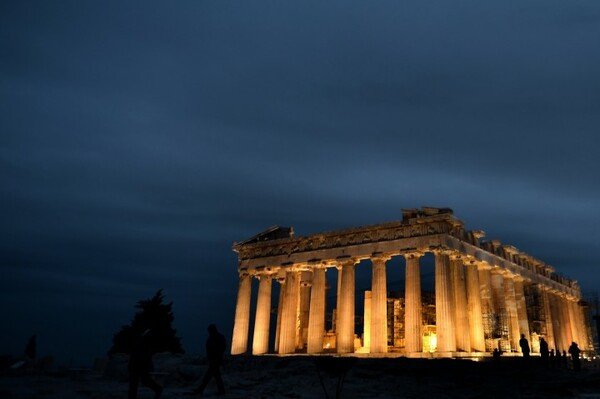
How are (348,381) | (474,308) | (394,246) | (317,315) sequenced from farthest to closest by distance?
(317,315) < (394,246) < (474,308) < (348,381)

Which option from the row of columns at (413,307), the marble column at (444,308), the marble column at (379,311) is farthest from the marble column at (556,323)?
the marble column at (379,311)

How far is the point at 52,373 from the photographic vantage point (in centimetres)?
2028

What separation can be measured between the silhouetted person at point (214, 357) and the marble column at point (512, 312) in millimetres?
28324

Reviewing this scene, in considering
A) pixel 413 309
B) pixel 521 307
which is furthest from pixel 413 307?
pixel 521 307

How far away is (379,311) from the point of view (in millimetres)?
35406

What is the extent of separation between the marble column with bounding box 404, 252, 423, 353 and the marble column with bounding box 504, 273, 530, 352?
853 cm

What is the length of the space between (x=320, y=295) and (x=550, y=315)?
21.3m

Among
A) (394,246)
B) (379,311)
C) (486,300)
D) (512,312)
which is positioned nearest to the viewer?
(379,311)

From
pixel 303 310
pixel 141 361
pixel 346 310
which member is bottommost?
pixel 141 361

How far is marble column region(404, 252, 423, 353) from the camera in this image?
109 ft

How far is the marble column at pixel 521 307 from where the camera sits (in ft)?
128

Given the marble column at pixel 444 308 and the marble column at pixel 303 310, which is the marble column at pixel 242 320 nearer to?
the marble column at pixel 303 310

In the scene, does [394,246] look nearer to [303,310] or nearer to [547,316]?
[303,310]

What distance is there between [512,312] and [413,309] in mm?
9764
